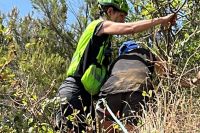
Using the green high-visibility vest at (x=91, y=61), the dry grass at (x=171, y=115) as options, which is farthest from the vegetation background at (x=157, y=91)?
the green high-visibility vest at (x=91, y=61)

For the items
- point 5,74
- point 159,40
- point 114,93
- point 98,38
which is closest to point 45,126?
point 5,74

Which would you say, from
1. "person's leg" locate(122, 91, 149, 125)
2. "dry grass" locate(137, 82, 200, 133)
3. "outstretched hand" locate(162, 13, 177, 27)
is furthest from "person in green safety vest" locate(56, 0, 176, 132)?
"dry grass" locate(137, 82, 200, 133)

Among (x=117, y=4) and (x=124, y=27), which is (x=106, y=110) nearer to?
(x=124, y=27)

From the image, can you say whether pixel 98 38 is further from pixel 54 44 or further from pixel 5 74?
pixel 54 44

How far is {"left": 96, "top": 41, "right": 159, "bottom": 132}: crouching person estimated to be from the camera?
3703 mm

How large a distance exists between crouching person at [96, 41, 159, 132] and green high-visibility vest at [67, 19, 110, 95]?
111mm

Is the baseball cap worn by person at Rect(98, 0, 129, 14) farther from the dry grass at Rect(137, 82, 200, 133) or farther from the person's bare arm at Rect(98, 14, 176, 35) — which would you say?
the dry grass at Rect(137, 82, 200, 133)

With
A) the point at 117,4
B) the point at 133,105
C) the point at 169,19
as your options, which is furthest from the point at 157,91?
the point at 117,4

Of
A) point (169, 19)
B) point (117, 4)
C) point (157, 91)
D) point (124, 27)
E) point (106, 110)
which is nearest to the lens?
point (157, 91)

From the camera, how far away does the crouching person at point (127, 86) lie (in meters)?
3.70

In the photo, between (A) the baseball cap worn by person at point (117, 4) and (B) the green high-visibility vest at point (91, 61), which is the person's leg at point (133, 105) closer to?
(B) the green high-visibility vest at point (91, 61)

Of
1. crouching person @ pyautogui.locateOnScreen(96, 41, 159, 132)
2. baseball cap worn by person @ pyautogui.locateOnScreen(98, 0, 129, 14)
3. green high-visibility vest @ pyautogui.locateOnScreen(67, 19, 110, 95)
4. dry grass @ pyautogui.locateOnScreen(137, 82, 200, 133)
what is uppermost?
baseball cap worn by person @ pyautogui.locateOnScreen(98, 0, 129, 14)

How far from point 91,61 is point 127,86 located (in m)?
0.38

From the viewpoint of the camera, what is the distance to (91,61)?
4.05 metres
